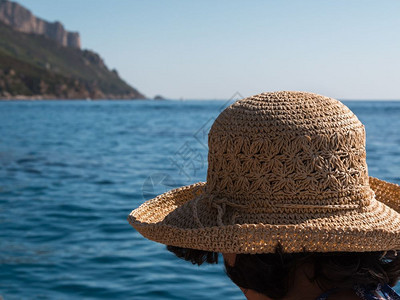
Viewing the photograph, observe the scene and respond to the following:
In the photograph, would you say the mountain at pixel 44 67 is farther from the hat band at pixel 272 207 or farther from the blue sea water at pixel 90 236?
the hat band at pixel 272 207

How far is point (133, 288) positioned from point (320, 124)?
4.84m

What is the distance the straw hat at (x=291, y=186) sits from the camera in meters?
1.47

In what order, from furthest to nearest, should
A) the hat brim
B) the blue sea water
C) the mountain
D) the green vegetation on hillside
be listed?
the mountain
the green vegetation on hillside
the blue sea water
the hat brim

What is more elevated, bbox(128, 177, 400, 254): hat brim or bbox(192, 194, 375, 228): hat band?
bbox(192, 194, 375, 228): hat band

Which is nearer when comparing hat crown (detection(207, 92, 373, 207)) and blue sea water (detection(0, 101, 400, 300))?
hat crown (detection(207, 92, 373, 207))

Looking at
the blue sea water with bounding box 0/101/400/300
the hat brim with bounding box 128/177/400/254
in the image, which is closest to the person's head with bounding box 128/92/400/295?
the hat brim with bounding box 128/177/400/254

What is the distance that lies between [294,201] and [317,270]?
0.64 ft

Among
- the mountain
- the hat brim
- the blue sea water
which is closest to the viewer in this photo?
Result: the hat brim

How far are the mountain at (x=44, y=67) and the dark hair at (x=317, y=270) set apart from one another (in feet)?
367

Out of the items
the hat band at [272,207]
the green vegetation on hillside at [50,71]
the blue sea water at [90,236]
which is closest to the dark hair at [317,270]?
the hat band at [272,207]

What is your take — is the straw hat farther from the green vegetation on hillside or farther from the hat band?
the green vegetation on hillside

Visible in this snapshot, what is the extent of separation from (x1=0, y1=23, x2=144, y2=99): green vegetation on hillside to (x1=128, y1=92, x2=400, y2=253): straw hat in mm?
111641

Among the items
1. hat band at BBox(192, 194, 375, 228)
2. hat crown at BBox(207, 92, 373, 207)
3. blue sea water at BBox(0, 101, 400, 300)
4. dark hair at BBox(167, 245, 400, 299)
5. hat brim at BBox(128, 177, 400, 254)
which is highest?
hat crown at BBox(207, 92, 373, 207)

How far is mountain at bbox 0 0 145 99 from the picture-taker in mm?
115125
